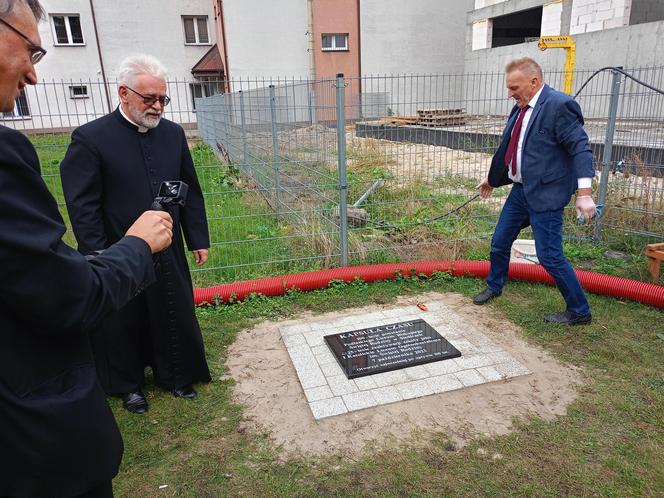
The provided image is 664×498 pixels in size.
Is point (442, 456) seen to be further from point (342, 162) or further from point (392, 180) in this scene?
point (392, 180)

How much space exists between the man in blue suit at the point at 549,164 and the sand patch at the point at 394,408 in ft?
2.15

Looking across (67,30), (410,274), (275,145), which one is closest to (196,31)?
(67,30)

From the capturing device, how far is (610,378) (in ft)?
10.9

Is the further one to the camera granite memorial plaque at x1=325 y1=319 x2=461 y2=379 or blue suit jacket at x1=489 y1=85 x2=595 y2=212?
blue suit jacket at x1=489 y1=85 x2=595 y2=212

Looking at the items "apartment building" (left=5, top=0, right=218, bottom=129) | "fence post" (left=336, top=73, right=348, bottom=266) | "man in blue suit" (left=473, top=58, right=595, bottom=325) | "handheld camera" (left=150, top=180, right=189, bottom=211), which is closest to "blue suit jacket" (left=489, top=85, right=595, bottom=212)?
"man in blue suit" (left=473, top=58, right=595, bottom=325)

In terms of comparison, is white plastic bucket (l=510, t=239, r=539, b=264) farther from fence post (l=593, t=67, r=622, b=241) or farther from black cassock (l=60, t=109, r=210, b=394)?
black cassock (l=60, t=109, r=210, b=394)

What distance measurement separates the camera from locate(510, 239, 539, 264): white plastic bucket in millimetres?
5203

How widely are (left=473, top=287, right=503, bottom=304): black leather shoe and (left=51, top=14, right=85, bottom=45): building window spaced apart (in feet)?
85.6

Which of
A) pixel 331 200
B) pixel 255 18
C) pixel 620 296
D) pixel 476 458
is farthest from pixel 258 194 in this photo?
pixel 255 18

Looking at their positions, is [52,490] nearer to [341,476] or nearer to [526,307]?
[341,476]

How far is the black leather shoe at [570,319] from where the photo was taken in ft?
13.2

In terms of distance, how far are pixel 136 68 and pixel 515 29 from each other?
100 feet

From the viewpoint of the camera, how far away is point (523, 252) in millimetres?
5266

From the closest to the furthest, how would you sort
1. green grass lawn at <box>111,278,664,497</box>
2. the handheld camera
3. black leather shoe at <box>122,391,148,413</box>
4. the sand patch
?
the handheld camera
green grass lawn at <box>111,278,664,497</box>
the sand patch
black leather shoe at <box>122,391,148,413</box>
